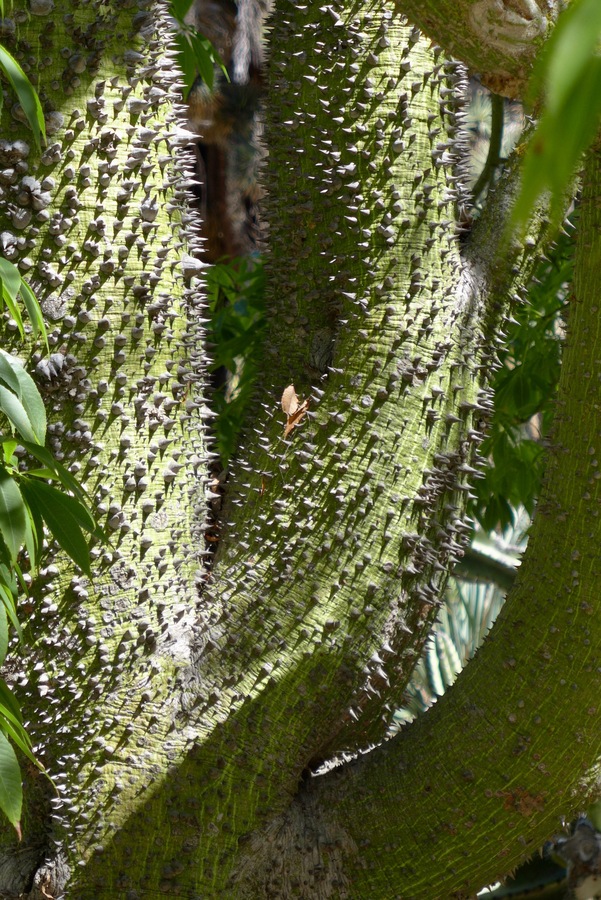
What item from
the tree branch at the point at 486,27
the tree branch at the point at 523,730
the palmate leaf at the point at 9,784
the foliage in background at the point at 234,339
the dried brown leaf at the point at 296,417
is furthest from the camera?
the foliage in background at the point at 234,339

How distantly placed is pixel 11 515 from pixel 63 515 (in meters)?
0.12

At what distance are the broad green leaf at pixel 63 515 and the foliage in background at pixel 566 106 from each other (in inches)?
28.9

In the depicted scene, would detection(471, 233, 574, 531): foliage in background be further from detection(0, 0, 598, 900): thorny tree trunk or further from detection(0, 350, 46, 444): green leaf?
detection(0, 350, 46, 444): green leaf

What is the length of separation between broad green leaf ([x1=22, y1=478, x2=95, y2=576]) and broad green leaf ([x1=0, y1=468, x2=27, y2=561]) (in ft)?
0.32

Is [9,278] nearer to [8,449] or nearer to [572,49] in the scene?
[8,449]

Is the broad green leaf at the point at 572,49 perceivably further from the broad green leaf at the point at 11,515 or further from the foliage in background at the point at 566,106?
the broad green leaf at the point at 11,515

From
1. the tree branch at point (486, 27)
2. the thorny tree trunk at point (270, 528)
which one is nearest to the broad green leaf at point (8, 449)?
the thorny tree trunk at point (270, 528)

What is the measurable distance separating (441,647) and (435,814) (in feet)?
11.7

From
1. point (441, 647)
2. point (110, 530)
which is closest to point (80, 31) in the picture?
point (110, 530)

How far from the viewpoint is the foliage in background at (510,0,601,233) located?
33 cm

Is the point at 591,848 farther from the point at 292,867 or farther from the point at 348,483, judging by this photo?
the point at 348,483

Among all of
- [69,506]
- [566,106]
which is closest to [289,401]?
[69,506]

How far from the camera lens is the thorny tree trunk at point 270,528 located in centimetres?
128

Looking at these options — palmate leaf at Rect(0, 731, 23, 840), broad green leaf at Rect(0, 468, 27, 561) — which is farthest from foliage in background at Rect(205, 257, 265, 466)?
palmate leaf at Rect(0, 731, 23, 840)
